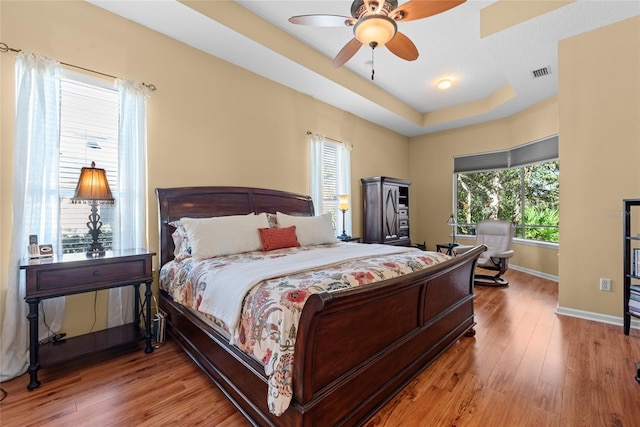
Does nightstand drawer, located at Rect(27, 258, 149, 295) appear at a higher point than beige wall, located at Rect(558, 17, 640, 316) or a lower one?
lower

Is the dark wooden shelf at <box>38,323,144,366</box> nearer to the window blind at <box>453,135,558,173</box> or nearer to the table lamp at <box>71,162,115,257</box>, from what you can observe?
the table lamp at <box>71,162,115,257</box>

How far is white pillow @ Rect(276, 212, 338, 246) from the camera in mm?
3209

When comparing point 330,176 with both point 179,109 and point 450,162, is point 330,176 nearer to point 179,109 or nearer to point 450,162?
point 179,109

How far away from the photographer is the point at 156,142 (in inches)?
113

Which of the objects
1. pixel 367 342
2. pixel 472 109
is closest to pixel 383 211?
pixel 472 109

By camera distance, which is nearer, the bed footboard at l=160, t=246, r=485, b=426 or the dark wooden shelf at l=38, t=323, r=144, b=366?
the bed footboard at l=160, t=246, r=485, b=426

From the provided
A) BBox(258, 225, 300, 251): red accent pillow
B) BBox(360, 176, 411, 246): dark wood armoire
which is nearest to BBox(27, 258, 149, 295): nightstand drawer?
BBox(258, 225, 300, 251): red accent pillow

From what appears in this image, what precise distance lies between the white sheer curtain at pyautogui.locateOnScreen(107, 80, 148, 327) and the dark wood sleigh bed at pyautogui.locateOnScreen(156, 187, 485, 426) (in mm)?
361

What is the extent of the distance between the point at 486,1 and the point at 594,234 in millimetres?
2635

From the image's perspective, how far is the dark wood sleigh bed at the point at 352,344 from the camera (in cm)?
129

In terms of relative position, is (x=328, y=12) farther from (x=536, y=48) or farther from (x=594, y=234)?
(x=594, y=234)

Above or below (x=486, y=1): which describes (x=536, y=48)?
below

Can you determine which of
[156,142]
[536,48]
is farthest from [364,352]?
[536,48]

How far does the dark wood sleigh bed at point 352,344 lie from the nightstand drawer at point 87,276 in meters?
0.42
